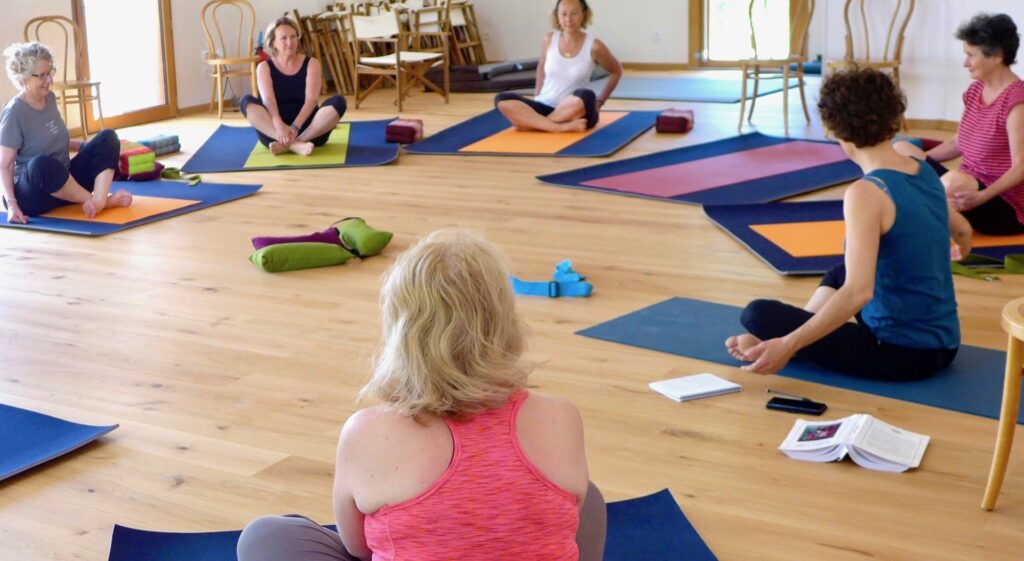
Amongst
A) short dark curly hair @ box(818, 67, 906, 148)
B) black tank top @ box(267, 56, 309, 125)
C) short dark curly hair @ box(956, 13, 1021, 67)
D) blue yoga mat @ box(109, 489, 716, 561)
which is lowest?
blue yoga mat @ box(109, 489, 716, 561)

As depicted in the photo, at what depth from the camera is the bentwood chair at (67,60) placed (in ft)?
24.9

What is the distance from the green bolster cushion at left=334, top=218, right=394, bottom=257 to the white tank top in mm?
3165

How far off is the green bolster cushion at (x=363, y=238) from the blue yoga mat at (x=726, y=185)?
1.52 meters

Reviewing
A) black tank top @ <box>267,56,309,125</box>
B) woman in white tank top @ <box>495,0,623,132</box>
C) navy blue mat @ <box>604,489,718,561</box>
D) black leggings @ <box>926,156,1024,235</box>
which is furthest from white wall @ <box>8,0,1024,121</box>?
navy blue mat @ <box>604,489,718,561</box>

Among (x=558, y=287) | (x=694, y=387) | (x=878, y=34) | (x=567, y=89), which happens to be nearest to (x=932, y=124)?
(x=878, y=34)

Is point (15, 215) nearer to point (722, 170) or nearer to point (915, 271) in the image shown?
point (722, 170)

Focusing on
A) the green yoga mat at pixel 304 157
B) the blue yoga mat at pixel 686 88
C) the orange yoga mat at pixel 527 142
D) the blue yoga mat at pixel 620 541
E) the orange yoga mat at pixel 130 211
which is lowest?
the blue yoga mat at pixel 620 541

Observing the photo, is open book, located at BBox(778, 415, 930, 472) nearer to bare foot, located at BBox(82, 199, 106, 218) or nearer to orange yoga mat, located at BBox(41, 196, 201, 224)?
orange yoga mat, located at BBox(41, 196, 201, 224)

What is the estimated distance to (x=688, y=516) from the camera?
243 centimetres

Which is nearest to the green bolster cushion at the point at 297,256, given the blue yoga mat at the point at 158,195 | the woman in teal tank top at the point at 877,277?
the blue yoga mat at the point at 158,195

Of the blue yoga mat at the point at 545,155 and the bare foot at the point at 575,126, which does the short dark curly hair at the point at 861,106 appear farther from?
the bare foot at the point at 575,126

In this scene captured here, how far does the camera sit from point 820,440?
2.70m

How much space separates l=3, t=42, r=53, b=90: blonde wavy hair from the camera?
5051 mm

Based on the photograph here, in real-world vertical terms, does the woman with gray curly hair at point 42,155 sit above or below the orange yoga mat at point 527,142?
above
